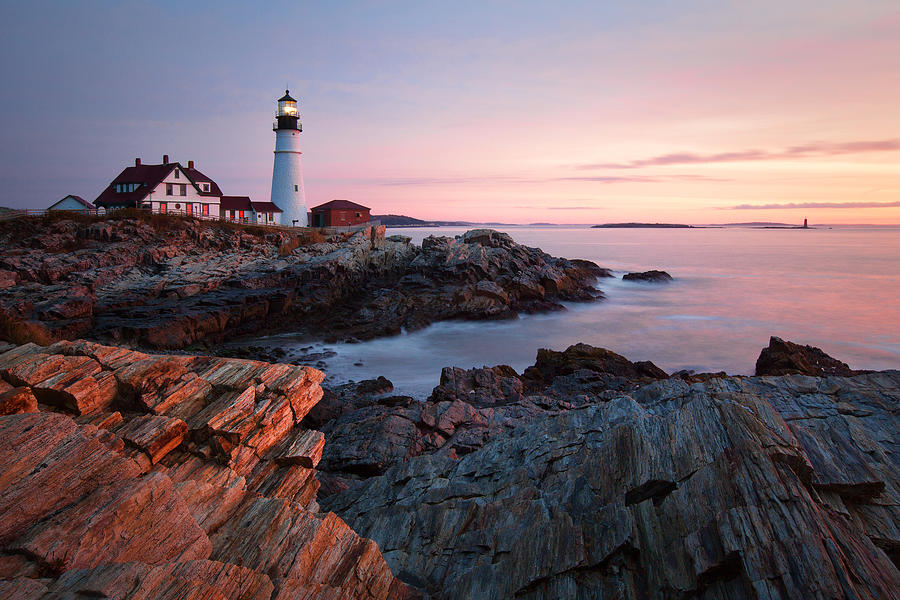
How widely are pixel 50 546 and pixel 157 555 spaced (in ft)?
2.64

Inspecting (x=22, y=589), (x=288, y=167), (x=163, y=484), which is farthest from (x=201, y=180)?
(x=22, y=589)

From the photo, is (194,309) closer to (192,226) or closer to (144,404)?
(192,226)

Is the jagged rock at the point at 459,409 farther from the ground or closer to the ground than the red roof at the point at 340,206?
closer to the ground

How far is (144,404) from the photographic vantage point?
22.7 ft

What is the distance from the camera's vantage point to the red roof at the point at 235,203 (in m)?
43.8

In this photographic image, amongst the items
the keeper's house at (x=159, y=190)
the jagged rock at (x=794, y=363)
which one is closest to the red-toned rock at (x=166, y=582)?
the jagged rock at (x=794, y=363)

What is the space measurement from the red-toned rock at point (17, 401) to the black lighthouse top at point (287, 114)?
41.3 m

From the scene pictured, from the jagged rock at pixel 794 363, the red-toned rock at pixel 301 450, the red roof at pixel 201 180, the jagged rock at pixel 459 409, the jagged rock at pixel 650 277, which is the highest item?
the red roof at pixel 201 180

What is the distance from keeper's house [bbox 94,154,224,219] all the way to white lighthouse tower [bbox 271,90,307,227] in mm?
6069

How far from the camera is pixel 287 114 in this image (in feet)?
142

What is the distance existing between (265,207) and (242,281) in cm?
1985

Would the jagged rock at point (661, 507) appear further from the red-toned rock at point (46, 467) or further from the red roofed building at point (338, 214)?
the red roofed building at point (338, 214)

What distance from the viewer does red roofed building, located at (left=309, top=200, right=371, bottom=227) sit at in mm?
45772

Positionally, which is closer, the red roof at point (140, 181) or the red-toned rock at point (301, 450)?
the red-toned rock at point (301, 450)
